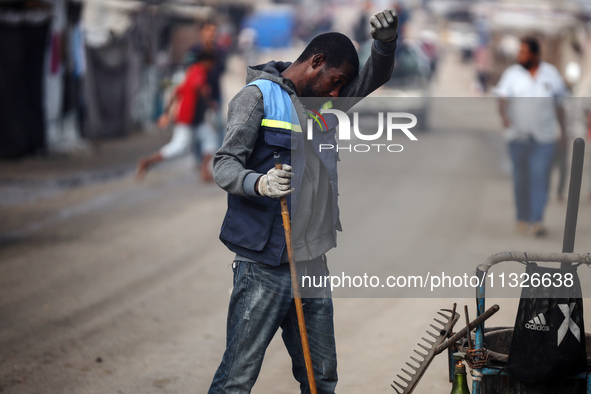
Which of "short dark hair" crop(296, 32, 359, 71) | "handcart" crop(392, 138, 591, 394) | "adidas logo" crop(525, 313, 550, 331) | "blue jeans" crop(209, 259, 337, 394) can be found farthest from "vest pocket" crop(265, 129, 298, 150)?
"adidas logo" crop(525, 313, 550, 331)

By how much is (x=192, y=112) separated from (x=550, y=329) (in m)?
8.74

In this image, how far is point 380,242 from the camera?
26.7ft

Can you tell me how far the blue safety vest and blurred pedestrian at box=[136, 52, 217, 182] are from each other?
788cm

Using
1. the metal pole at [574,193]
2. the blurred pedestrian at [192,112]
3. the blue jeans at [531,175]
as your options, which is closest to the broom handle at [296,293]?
the metal pole at [574,193]

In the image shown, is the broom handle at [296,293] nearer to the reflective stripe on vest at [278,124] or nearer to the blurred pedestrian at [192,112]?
the reflective stripe on vest at [278,124]

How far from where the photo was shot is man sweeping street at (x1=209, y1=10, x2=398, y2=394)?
126 inches

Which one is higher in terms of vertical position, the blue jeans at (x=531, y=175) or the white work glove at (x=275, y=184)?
the white work glove at (x=275, y=184)

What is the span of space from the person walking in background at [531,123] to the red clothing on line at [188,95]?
4559 mm

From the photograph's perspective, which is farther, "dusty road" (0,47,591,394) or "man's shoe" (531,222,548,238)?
"man's shoe" (531,222,548,238)

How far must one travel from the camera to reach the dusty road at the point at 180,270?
4.90 meters

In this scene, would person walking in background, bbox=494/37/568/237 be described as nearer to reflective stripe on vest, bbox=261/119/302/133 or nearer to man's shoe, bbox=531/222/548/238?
man's shoe, bbox=531/222/548/238

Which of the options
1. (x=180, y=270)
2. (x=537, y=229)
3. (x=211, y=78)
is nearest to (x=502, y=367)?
(x=180, y=270)

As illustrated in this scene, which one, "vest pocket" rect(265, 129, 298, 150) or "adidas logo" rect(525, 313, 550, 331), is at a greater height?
"vest pocket" rect(265, 129, 298, 150)

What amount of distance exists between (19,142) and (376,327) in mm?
8828
